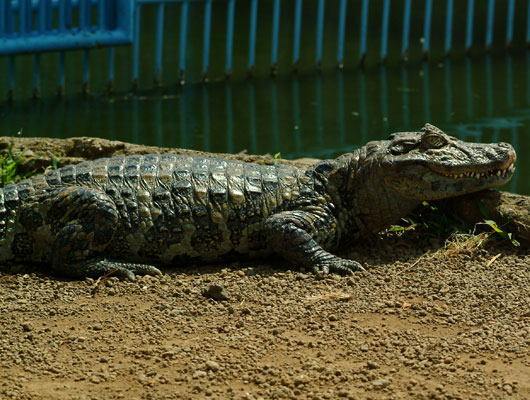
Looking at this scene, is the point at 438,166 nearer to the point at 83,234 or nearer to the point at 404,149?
the point at 404,149

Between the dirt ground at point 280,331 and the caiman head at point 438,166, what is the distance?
40 cm

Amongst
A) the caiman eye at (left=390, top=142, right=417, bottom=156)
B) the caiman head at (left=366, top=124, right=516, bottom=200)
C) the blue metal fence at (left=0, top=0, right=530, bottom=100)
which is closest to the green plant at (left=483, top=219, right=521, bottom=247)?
the caiman head at (left=366, top=124, right=516, bottom=200)

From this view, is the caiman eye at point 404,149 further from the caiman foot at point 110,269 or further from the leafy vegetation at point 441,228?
the caiman foot at point 110,269

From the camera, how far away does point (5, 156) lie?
24.6 feet

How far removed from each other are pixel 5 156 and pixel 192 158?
6.06 ft

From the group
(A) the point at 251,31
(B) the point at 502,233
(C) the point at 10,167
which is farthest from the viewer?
(A) the point at 251,31

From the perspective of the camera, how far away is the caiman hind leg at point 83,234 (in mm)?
5914

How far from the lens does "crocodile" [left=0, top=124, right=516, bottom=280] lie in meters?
5.98

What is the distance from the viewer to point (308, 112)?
11.7 m

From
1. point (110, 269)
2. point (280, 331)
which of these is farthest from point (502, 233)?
point (110, 269)

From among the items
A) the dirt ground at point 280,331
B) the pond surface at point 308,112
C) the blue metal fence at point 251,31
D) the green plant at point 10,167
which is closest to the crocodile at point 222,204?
the dirt ground at point 280,331

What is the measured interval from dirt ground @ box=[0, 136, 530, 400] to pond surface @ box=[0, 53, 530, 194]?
3.33 m

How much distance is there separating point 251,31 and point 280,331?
8.90 meters

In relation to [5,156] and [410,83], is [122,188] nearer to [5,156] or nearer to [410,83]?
[5,156]
